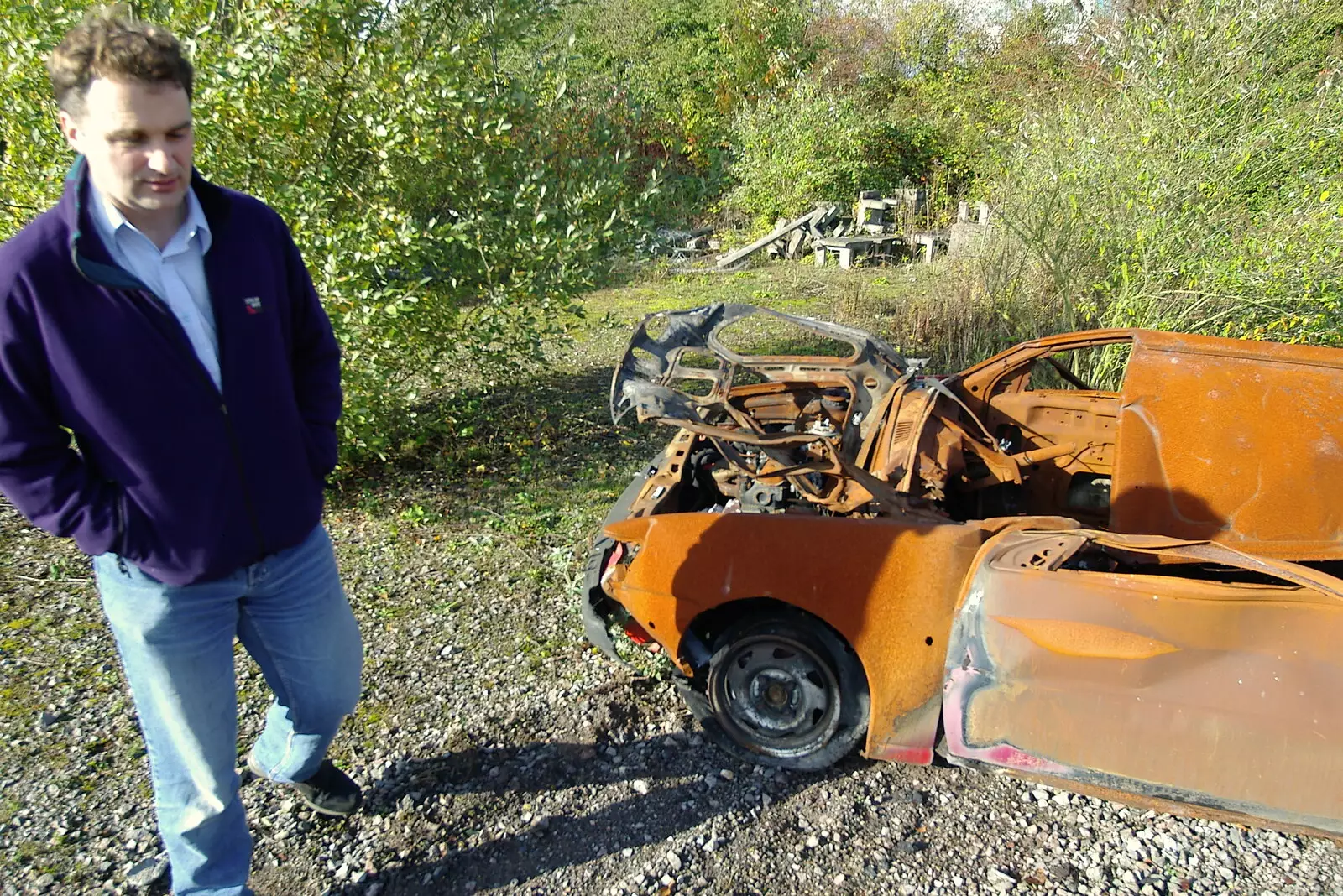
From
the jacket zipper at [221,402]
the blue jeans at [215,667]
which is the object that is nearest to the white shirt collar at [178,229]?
the jacket zipper at [221,402]

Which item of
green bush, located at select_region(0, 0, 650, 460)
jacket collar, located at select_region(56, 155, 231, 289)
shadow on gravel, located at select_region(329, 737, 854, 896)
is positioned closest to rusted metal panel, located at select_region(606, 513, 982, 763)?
shadow on gravel, located at select_region(329, 737, 854, 896)

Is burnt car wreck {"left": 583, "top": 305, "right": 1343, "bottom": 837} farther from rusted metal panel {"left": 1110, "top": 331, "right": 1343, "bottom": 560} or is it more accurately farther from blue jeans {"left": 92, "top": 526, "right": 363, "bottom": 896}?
blue jeans {"left": 92, "top": 526, "right": 363, "bottom": 896}

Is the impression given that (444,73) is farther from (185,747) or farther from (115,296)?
(185,747)

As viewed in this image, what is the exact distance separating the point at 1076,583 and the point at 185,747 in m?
2.53

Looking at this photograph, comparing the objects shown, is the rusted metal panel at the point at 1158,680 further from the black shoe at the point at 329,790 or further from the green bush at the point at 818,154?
the green bush at the point at 818,154

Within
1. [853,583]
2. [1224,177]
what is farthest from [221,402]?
[1224,177]

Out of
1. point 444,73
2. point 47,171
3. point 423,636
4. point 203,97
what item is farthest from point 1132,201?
point 47,171

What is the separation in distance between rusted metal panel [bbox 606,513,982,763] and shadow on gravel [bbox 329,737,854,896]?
1.56ft

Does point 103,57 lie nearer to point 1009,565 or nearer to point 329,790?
point 329,790

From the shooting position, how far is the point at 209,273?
80.7 inches

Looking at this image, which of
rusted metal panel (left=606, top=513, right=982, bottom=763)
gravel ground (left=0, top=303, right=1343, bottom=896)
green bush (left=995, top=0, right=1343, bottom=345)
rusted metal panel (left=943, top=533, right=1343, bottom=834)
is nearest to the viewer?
rusted metal panel (left=943, top=533, right=1343, bottom=834)

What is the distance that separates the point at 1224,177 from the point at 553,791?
6041 mm

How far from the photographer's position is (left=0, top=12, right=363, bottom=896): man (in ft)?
5.96

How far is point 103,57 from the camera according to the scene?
175cm
